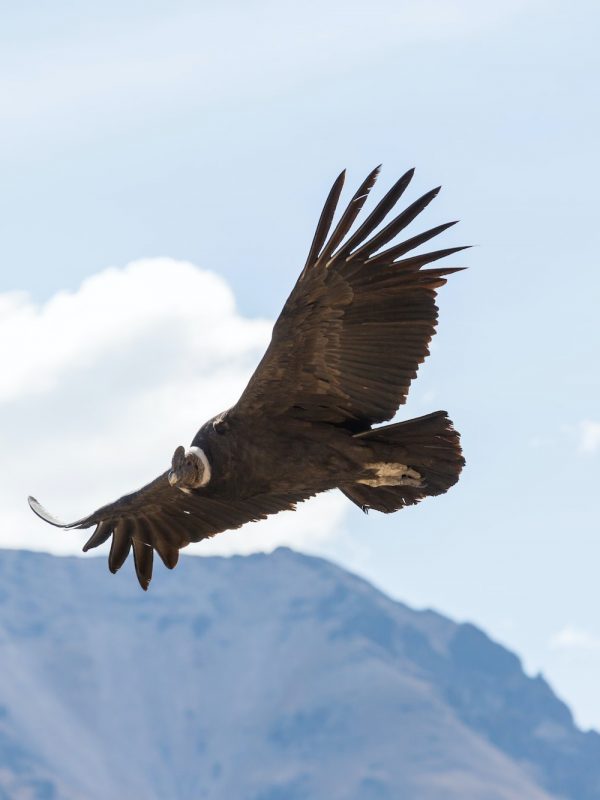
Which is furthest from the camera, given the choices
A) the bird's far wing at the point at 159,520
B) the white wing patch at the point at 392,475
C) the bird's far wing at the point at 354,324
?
the bird's far wing at the point at 159,520

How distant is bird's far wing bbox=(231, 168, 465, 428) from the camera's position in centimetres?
1332

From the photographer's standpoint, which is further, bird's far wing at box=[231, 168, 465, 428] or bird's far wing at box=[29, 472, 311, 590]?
bird's far wing at box=[29, 472, 311, 590]

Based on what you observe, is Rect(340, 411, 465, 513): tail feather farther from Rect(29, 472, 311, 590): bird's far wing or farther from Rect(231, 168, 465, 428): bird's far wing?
Rect(29, 472, 311, 590): bird's far wing

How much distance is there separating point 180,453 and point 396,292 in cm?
238

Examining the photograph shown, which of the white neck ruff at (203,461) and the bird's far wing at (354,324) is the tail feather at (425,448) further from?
the white neck ruff at (203,461)

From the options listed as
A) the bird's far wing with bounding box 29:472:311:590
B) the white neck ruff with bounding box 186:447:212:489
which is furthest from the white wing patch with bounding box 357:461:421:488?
the white neck ruff with bounding box 186:447:212:489

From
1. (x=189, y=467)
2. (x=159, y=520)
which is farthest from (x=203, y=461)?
(x=159, y=520)

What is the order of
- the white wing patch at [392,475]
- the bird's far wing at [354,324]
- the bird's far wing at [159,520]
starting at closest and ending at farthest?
1. the bird's far wing at [354,324]
2. the white wing patch at [392,475]
3. the bird's far wing at [159,520]

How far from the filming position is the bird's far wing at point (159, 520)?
50.4 feet

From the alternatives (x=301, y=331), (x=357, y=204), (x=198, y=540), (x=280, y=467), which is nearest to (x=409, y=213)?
(x=357, y=204)

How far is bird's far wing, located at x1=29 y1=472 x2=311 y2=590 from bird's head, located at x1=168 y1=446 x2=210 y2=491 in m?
1.38

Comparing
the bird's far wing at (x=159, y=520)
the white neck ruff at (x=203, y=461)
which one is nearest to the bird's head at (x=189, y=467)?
the white neck ruff at (x=203, y=461)

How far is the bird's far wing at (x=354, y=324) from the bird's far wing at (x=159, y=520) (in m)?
1.54

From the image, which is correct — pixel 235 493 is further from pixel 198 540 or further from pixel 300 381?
pixel 198 540
